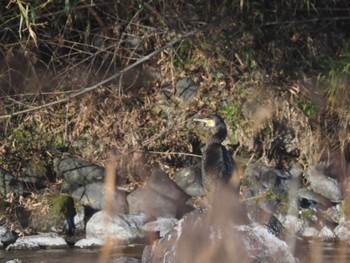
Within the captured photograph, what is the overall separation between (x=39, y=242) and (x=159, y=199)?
1499 millimetres

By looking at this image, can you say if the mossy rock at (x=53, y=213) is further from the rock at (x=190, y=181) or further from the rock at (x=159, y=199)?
the rock at (x=190, y=181)

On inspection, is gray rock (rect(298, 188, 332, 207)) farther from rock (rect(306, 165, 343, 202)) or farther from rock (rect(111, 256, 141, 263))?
rock (rect(111, 256, 141, 263))

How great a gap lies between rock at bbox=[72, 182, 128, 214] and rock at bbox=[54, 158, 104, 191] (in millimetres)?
72

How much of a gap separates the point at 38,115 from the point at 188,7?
2.00 m

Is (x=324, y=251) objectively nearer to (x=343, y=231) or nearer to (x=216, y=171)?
(x=343, y=231)

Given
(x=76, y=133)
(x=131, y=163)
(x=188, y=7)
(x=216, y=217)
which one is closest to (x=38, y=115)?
(x=76, y=133)

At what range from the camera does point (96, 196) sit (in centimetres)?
969

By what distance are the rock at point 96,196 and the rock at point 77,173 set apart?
2.8 inches

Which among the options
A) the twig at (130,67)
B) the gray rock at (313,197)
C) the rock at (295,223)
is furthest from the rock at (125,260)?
the gray rock at (313,197)

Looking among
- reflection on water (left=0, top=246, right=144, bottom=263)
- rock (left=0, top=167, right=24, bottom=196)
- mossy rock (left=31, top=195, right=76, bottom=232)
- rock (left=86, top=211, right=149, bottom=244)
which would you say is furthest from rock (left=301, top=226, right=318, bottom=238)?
→ rock (left=0, top=167, right=24, bottom=196)

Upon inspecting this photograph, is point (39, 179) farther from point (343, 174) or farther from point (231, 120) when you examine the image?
point (343, 174)

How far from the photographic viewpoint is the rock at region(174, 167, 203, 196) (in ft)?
32.4

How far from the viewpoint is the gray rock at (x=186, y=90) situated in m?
10.9

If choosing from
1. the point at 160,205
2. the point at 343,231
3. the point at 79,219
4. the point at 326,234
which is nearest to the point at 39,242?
the point at 79,219
